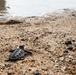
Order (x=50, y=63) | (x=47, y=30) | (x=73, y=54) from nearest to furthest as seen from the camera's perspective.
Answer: (x=50, y=63) < (x=73, y=54) < (x=47, y=30)

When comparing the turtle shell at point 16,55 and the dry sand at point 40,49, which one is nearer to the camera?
the dry sand at point 40,49

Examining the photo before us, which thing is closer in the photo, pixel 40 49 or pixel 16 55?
pixel 16 55

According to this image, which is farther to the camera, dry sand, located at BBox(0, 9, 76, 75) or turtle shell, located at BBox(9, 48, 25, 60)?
turtle shell, located at BBox(9, 48, 25, 60)

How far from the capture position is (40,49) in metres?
9.10

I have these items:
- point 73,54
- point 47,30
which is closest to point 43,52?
point 73,54

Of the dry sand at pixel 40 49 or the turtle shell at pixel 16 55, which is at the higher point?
the turtle shell at pixel 16 55

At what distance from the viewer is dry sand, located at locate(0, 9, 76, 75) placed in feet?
24.0

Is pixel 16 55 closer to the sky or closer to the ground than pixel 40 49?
closer to the sky

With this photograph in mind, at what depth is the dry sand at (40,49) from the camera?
730 centimetres

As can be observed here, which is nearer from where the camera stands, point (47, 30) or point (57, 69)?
point (57, 69)

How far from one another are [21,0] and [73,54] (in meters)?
19.9

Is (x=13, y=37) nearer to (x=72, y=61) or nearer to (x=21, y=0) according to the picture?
(x=72, y=61)

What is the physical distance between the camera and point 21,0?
27.7m

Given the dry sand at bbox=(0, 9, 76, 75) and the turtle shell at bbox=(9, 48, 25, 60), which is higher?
the turtle shell at bbox=(9, 48, 25, 60)
